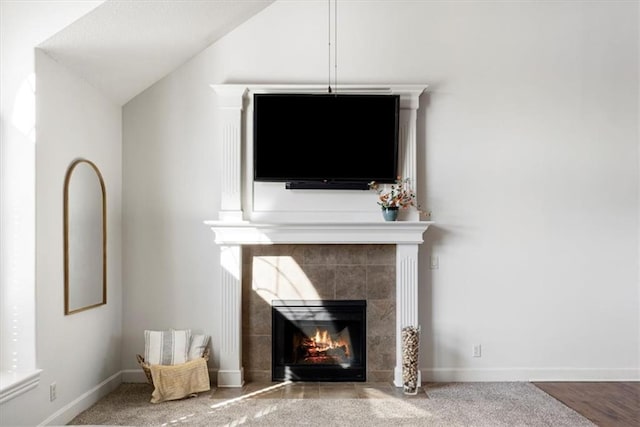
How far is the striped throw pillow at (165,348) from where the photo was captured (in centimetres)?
431

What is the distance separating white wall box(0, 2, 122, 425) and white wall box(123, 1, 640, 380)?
0.41 m

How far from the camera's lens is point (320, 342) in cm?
464

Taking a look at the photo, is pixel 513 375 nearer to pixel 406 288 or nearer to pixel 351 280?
pixel 406 288

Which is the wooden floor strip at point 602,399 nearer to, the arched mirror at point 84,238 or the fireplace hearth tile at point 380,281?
the fireplace hearth tile at point 380,281

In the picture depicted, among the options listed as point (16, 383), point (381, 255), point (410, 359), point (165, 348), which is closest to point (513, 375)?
point (410, 359)

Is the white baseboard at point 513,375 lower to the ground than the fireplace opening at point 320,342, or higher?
lower

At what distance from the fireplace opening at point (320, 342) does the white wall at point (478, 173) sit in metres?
0.55

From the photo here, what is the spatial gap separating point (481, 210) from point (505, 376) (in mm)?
1399

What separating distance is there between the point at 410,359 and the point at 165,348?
1.92 m

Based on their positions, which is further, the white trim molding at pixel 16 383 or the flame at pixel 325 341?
the flame at pixel 325 341

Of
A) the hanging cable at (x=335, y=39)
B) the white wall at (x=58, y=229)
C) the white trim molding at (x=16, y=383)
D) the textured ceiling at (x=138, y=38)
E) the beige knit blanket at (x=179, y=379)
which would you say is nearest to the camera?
the white trim molding at (x=16, y=383)

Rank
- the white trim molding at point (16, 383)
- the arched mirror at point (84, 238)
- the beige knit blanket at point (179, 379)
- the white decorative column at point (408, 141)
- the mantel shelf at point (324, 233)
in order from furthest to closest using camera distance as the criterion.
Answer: the white decorative column at point (408, 141) < the mantel shelf at point (324, 233) < the beige knit blanket at point (179, 379) < the arched mirror at point (84, 238) < the white trim molding at point (16, 383)

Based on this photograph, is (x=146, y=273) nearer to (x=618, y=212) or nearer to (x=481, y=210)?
(x=481, y=210)

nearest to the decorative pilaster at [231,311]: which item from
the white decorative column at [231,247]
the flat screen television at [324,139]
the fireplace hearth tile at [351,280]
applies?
the white decorative column at [231,247]
